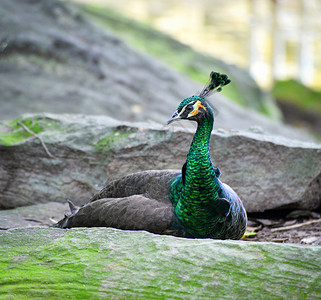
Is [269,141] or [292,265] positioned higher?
[269,141]

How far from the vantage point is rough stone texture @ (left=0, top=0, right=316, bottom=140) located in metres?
6.77

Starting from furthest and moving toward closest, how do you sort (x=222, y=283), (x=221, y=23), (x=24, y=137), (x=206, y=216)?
(x=221, y=23) < (x=24, y=137) < (x=206, y=216) < (x=222, y=283)

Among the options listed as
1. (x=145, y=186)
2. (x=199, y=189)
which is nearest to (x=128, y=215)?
(x=145, y=186)

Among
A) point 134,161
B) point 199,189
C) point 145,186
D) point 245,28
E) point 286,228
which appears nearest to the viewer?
point 199,189

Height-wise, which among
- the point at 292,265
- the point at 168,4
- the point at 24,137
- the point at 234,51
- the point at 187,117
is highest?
the point at 168,4

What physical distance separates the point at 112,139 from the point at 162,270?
2.15 m

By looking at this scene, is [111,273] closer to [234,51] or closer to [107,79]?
[107,79]

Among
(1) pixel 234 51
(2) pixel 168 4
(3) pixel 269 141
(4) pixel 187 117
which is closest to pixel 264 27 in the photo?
(1) pixel 234 51

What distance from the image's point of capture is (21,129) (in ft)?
15.2

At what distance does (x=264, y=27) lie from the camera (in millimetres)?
14539

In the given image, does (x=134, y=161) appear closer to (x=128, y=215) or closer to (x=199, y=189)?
(x=128, y=215)

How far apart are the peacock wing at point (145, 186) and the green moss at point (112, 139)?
861 mm

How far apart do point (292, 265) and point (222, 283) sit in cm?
34

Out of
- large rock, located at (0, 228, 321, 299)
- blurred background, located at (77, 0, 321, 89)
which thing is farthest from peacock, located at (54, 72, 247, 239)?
blurred background, located at (77, 0, 321, 89)
